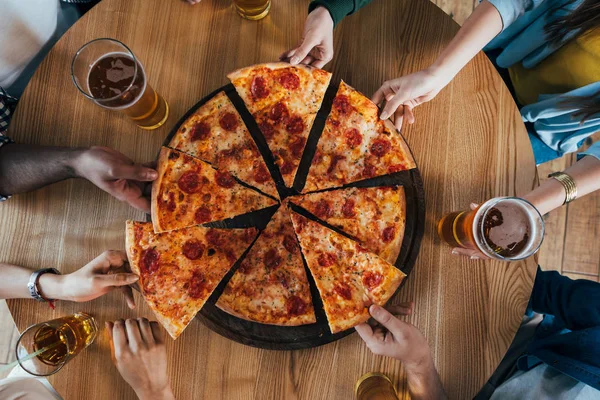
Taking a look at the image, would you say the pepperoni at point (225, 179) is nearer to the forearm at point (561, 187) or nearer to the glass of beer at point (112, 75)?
the glass of beer at point (112, 75)

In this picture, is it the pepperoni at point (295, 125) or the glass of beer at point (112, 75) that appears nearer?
the glass of beer at point (112, 75)

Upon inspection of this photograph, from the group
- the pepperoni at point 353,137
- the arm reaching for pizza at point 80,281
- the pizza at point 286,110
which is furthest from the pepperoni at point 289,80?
the arm reaching for pizza at point 80,281

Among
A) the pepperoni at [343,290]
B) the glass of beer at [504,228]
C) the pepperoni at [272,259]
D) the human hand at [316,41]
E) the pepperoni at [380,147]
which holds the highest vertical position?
the human hand at [316,41]

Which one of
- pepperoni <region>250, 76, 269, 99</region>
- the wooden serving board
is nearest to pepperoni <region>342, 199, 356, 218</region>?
the wooden serving board

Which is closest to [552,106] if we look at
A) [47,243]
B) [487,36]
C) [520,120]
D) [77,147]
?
[520,120]

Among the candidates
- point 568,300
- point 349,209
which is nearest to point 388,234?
point 349,209

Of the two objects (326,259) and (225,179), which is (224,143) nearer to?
(225,179)
